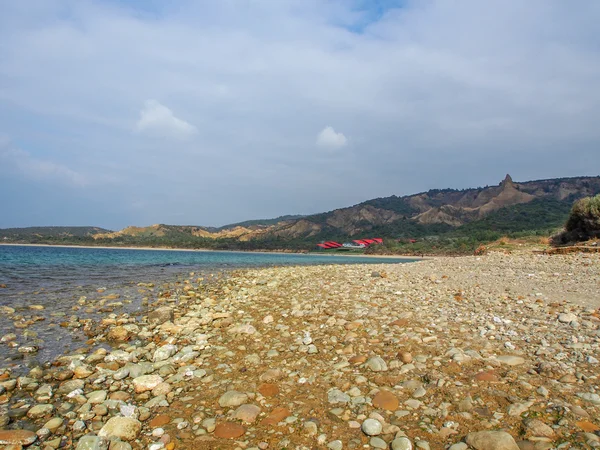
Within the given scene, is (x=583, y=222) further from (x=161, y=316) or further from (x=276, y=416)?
(x=276, y=416)

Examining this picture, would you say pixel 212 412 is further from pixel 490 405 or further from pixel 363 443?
pixel 490 405

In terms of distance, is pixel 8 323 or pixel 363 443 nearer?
pixel 363 443

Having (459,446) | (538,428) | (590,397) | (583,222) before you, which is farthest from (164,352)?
(583,222)

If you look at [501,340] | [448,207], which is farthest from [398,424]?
[448,207]

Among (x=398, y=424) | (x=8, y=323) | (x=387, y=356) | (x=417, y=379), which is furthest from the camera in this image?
(x=8, y=323)

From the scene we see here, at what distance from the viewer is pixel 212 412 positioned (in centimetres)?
368

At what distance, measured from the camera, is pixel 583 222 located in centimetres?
2436

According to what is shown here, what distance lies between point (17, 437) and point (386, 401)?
3688 mm

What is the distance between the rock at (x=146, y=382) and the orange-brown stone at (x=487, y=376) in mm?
4082

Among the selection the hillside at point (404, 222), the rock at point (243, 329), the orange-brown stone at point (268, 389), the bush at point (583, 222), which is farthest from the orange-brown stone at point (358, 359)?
the hillside at point (404, 222)

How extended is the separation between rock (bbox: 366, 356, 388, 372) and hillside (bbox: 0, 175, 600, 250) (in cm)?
7074

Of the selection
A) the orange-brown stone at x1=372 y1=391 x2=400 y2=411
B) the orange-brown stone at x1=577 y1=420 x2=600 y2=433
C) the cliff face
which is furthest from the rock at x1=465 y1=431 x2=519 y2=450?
the cliff face

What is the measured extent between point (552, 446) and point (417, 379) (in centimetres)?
152

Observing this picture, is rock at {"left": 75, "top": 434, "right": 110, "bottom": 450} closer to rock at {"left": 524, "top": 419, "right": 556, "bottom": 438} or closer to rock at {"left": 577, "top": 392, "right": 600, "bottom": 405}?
rock at {"left": 524, "top": 419, "right": 556, "bottom": 438}
